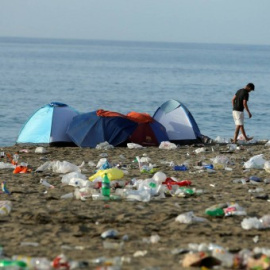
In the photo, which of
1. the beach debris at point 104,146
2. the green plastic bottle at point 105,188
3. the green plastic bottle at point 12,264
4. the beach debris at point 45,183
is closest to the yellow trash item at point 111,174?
the beach debris at point 45,183

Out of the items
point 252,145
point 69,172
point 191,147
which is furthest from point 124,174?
point 252,145

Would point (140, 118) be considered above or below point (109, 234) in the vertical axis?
below

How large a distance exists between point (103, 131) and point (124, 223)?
8275mm

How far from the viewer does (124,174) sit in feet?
37.4

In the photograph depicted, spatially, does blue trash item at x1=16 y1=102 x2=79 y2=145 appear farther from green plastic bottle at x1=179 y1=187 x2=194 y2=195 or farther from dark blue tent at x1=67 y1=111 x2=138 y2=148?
green plastic bottle at x1=179 y1=187 x2=194 y2=195

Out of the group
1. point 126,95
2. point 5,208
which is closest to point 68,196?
point 5,208

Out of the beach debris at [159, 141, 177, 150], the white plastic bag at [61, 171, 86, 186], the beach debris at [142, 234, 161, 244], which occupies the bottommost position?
the beach debris at [159, 141, 177, 150]

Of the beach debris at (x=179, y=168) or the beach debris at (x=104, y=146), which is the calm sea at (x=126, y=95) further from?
the beach debris at (x=179, y=168)

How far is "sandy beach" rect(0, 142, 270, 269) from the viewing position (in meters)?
6.75

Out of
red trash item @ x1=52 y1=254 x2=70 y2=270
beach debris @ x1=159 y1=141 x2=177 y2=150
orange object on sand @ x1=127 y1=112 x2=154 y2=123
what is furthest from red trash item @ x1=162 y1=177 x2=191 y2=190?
orange object on sand @ x1=127 y1=112 x2=154 y2=123

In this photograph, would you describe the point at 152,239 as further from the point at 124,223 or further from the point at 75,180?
the point at 75,180

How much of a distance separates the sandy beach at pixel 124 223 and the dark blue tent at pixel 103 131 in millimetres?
4527

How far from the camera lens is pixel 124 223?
7.90 meters

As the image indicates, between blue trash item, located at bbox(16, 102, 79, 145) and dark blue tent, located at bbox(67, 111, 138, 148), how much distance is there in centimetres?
52
